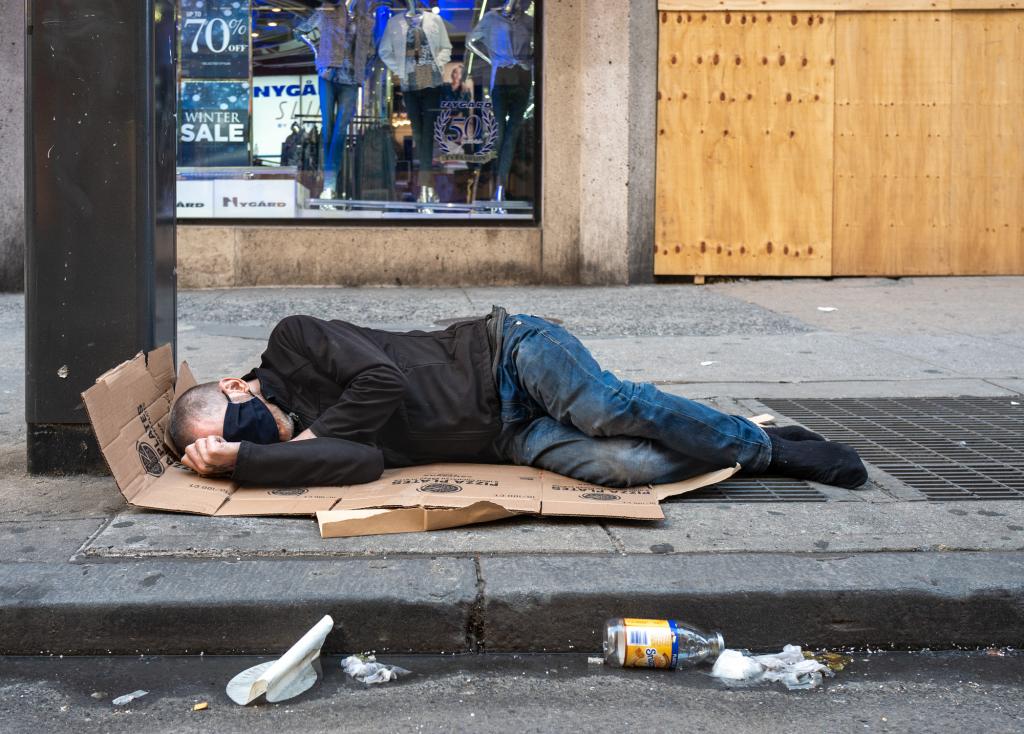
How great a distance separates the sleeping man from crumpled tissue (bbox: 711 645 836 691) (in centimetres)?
93

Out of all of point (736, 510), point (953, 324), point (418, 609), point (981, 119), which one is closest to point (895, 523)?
point (736, 510)

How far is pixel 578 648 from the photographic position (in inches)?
113

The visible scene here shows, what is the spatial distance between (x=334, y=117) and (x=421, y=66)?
32.5 inches

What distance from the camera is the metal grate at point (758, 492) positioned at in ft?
12.0

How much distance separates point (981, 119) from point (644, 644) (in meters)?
7.87

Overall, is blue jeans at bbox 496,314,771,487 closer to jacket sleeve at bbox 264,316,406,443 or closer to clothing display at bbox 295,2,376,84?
jacket sleeve at bbox 264,316,406,443

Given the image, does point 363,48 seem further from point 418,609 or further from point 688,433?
point 418,609

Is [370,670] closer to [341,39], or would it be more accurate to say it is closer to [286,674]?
[286,674]

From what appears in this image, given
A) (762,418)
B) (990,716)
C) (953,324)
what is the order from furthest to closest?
(953,324) < (762,418) < (990,716)

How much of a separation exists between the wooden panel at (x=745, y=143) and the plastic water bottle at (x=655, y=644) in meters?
6.83

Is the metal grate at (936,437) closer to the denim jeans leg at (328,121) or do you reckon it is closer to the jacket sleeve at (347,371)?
the jacket sleeve at (347,371)

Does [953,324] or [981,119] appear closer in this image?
[953,324]

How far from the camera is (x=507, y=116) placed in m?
9.52

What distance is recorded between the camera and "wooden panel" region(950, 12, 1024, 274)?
923cm
